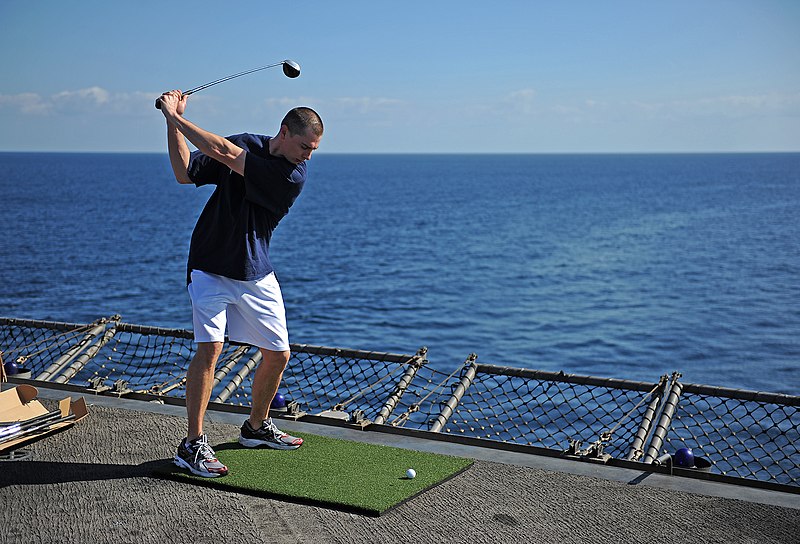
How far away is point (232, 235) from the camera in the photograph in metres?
4.98

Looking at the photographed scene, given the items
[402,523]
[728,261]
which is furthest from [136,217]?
[402,523]

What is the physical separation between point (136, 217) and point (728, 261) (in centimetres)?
3521

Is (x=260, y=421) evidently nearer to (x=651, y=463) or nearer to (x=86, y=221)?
(x=651, y=463)

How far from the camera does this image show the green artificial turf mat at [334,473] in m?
4.60

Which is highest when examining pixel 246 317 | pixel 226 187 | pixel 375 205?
pixel 226 187

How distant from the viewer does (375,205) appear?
73688 mm

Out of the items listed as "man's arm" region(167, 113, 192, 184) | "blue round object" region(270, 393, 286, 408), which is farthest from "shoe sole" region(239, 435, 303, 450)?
"man's arm" region(167, 113, 192, 184)

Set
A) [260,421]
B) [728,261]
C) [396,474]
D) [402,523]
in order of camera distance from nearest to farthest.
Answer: [402,523]
[396,474]
[260,421]
[728,261]

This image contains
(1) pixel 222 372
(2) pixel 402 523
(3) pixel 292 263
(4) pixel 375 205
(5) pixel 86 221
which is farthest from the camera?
Result: (4) pixel 375 205

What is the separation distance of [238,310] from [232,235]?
431 millimetres

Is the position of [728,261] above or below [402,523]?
below

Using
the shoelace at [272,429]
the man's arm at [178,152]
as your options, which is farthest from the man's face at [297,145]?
the shoelace at [272,429]

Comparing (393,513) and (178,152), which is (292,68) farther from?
(393,513)

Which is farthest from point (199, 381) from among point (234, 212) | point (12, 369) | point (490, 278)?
point (490, 278)
